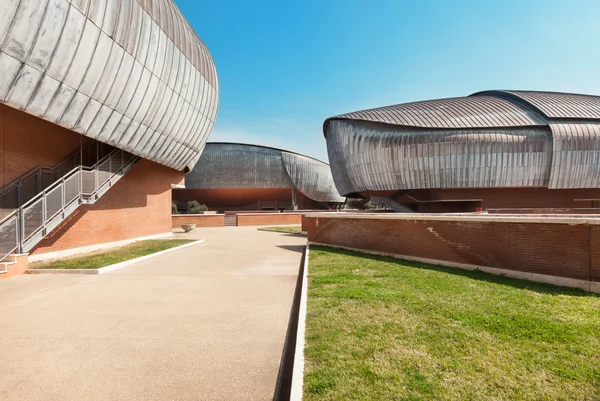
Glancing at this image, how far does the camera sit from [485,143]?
33875 millimetres

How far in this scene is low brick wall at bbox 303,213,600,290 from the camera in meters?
7.21

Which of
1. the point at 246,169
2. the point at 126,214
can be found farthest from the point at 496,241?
the point at 246,169

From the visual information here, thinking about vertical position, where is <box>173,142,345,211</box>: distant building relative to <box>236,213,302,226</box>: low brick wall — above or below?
above

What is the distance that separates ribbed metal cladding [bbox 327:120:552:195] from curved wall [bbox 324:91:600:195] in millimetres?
91

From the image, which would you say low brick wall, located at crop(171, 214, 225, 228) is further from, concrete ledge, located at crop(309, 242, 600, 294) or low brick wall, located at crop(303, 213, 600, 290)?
concrete ledge, located at crop(309, 242, 600, 294)

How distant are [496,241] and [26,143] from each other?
17.1 meters

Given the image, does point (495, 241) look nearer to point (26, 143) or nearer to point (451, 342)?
point (451, 342)

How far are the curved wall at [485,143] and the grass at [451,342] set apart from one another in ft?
99.3

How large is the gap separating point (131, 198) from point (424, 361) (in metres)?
18.4

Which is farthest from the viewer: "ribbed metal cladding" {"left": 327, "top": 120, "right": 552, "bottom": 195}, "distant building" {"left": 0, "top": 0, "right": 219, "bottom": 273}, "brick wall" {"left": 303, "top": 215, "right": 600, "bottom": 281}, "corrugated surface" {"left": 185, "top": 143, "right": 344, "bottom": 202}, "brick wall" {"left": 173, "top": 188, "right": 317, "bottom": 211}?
"brick wall" {"left": 173, "top": 188, "right": 317, "bottom": 211}

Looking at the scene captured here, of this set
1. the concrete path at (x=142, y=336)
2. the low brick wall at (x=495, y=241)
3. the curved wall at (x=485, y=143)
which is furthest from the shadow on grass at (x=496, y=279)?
the curved wall at (x=485, y=143)

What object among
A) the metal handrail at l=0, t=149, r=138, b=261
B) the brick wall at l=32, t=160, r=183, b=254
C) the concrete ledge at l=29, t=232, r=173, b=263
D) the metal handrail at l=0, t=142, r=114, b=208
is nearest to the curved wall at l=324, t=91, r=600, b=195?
the brick wall at l=32, t=160, r=183, b=254

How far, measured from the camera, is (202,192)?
176 ft

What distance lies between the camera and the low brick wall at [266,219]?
3416cm
